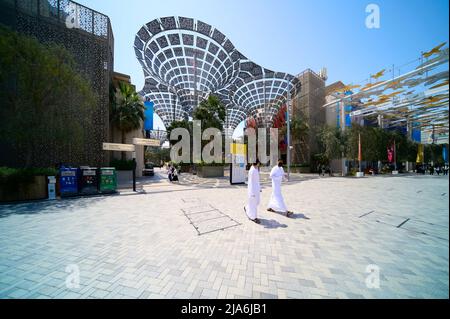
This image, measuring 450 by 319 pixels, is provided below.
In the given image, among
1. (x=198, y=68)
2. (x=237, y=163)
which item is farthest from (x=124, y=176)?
(x=198, y=68)

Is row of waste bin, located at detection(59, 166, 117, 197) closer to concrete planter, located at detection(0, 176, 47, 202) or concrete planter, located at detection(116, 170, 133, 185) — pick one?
concrete planter, located at detection(0, 176, 47, 202)

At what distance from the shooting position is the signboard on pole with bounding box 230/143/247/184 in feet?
48.5

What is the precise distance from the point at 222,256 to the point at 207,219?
7.60 ft

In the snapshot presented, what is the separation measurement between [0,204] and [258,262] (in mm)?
12009

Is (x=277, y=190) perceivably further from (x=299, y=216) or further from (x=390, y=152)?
(x=390, y=152)

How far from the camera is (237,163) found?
1544 centimetres

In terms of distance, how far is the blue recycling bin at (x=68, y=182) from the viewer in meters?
9.21

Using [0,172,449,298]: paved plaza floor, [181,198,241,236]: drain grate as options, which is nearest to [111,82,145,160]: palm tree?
[0,172,449,298]: paved plaza floor

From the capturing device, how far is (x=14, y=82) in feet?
30.6

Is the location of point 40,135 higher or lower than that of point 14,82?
lower

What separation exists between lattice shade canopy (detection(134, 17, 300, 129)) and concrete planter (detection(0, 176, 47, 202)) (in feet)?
61.7
